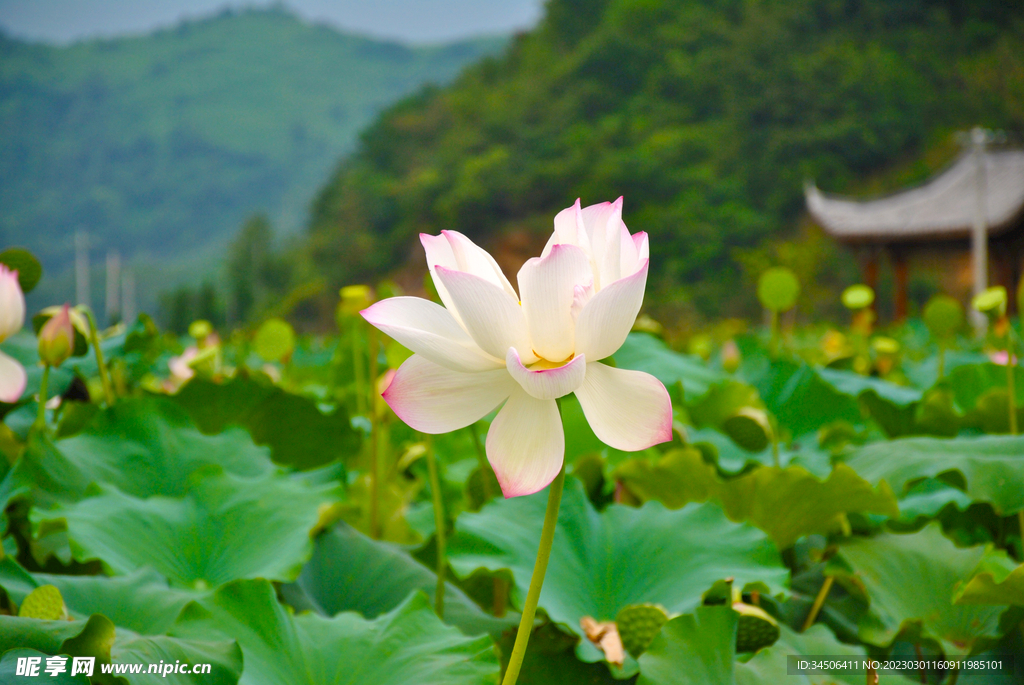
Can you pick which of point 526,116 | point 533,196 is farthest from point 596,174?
point 526,116

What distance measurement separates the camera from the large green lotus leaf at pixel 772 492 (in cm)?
55

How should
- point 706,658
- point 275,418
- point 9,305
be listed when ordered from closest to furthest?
point 706,658
point 9,305
point 275,418

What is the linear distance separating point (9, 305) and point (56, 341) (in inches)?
2.1

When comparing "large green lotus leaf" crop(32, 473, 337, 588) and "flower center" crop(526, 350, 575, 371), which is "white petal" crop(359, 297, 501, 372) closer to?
"flower center" crop(526, 350, 575, 371)

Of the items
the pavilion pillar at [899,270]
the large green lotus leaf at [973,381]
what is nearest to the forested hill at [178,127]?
the pavilion pillar at [899,270]

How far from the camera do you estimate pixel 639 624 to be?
1.48 feet

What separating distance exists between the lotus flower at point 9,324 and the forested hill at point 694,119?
17204mm

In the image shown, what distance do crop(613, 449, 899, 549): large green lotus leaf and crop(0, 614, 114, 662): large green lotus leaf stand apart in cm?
42

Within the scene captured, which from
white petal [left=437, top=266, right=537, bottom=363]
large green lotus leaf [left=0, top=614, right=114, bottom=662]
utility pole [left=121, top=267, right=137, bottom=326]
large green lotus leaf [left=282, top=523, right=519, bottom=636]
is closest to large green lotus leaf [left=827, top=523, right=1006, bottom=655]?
large green lotus leaf [left=282, top=523, right=519, bottom=636]

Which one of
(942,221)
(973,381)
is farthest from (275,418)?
(942,221)

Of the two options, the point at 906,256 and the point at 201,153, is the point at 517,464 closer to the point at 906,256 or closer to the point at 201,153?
the point at 906,256

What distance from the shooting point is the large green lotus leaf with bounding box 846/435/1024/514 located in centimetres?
57

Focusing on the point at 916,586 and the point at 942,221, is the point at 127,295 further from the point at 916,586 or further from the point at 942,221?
the point at 916,586

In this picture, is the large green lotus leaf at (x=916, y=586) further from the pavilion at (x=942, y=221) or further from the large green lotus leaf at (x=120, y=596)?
the pavilion at (x=942, y=221)
